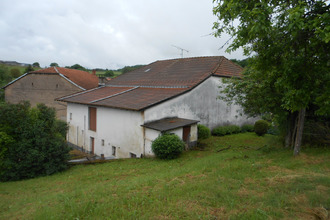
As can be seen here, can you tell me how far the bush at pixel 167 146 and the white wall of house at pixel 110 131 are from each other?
1.85 metres

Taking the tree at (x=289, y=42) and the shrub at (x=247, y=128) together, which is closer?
the tree at (x=289, y=42)

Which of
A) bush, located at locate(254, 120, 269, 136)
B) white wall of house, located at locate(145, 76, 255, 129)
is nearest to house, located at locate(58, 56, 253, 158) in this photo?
white wall of house, located at locate(145, 76, 255, 129)

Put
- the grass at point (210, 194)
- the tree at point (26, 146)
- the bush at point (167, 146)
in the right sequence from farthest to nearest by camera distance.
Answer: the bush at point (167, 146)
the tree at point (26, 146)
the grass at point (210, 194)

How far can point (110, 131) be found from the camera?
17.3 m

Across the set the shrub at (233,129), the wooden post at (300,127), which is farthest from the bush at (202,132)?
the wooden post at (300,127)

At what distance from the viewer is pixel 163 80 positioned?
20.8 meters

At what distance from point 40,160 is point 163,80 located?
12.0 meters

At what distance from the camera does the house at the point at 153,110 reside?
579 inches

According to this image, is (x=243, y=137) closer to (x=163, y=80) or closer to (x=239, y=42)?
(x=163, y=80)

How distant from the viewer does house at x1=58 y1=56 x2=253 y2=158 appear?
14711 millimetres

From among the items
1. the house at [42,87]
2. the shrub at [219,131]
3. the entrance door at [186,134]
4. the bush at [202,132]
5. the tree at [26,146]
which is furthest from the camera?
the house at [42,87]

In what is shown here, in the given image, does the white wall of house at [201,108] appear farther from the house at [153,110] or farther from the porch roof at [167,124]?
the porch roof at [167,124]

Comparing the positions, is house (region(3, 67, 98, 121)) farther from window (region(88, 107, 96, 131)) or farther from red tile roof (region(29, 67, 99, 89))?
window (region(88, 107, 96, 131))

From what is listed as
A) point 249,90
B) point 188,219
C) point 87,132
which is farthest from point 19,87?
point 188,219
